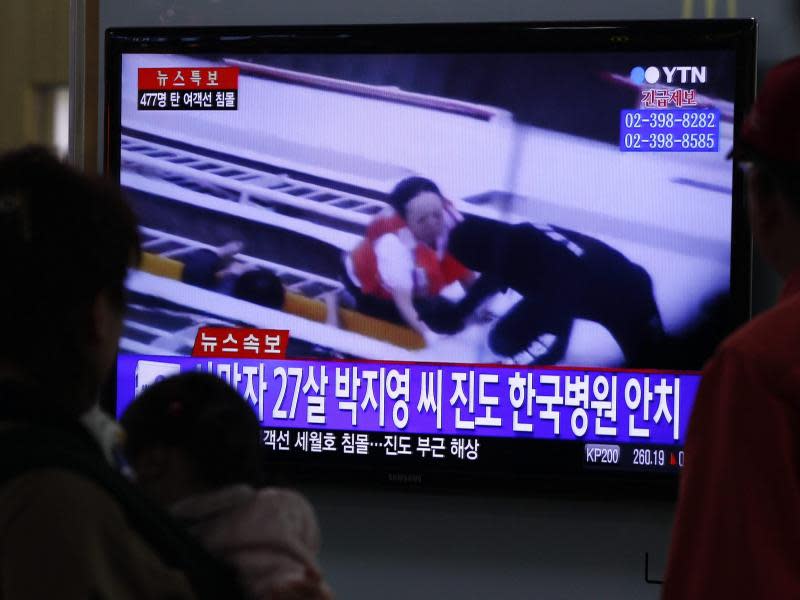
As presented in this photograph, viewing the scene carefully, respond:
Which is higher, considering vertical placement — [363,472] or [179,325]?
[179,325]

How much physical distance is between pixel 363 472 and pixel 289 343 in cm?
35

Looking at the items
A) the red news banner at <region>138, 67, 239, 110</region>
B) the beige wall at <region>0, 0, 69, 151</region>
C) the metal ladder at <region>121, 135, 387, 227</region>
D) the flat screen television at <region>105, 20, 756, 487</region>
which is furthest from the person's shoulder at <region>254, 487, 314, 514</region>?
the beige wall at <region>0, 0, 69, 151</region>

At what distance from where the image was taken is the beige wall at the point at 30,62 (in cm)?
319

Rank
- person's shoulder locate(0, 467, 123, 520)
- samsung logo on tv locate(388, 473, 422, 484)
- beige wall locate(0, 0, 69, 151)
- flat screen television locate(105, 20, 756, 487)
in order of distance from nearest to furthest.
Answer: person's shoulder locate(0, 467, 123, 520) < flat screen television locate(105, 20, 756, 487) < samsung logo on tv locate(388, 473, 422, 484) < beige wall locate(0, 0, 69, 151)

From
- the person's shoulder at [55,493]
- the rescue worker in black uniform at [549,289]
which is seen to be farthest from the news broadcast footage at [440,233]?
the person's shoulder at [55,493]

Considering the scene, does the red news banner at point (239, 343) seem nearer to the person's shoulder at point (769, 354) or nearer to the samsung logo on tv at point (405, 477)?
the samsung logo on tv at point (405, 477)

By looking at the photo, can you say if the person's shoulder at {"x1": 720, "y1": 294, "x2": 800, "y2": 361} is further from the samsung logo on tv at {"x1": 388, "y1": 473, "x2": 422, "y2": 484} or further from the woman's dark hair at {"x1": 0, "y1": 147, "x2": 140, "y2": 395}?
the samsung logo on tv at {"x1": 388, "y1": 473, "x2": 422, "y2": 484}

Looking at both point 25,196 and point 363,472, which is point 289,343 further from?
point 25,196

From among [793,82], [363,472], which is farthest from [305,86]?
[793,82]

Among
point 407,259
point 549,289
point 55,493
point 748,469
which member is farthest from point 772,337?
point 407,259

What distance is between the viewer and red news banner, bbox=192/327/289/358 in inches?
104

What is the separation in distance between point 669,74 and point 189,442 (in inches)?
56.4

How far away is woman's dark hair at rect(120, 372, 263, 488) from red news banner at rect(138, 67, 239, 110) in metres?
1.15

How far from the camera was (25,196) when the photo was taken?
0.95m
